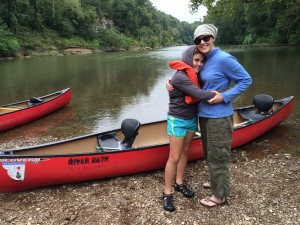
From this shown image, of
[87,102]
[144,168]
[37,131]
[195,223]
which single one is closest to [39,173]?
[144,168]

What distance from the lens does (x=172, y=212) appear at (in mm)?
4312

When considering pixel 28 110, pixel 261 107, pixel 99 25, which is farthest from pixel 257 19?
pixel 28 110

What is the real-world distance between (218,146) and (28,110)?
710 cm

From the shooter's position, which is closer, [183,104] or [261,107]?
[183,104]

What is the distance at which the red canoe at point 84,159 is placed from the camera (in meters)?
4.65

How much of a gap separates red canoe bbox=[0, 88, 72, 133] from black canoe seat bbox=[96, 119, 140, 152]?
4.08 meters

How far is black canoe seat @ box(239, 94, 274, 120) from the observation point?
7398 millimetres

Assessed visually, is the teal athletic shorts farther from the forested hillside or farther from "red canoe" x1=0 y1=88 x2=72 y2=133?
the forested hillside

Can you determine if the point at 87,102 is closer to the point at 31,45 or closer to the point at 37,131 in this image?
the point at 37,131

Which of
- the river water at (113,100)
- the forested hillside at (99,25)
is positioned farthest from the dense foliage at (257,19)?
the river water at (113,100)

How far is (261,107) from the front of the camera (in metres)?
7.49

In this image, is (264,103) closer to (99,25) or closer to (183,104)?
(183,104)

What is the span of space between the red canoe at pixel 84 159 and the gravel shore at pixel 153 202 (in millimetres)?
194

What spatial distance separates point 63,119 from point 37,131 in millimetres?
1339
